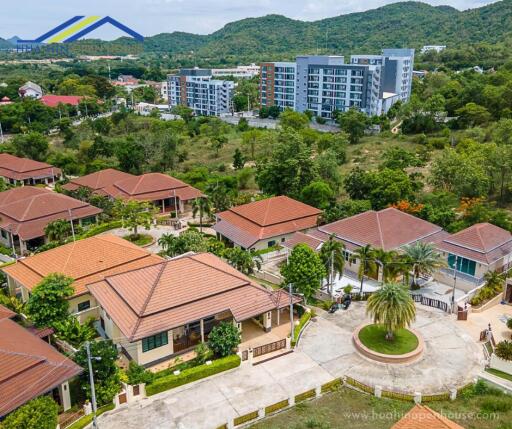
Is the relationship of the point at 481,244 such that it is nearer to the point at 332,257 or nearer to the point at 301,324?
the point at 332,257

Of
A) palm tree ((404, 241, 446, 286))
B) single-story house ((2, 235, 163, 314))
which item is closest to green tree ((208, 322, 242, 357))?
single-story house ((2, 235, 163, 314))

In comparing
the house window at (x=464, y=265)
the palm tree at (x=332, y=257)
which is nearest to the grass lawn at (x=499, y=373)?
the house window at (x=464, y=265)

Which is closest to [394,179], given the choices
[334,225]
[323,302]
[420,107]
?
[334,225]

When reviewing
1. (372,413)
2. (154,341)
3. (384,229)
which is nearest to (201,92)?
(384,229)

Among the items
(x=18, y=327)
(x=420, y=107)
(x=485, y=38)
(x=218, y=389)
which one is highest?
(x=485, y=38)

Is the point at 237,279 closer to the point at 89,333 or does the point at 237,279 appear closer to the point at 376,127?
the point at 89,333
